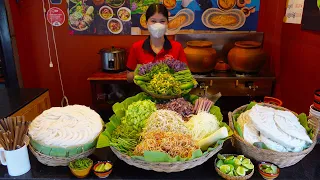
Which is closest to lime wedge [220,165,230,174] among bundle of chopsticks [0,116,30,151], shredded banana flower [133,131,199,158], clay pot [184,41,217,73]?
shredded banana flower [133,131,199,158]

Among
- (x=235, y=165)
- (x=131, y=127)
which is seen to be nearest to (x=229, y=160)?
(x=235, y=165)

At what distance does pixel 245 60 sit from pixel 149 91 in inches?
81.1

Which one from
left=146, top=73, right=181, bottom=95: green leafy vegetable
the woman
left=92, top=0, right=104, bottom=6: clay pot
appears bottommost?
left=146, top=73, right=181, bottom=95: green leafy vegetable

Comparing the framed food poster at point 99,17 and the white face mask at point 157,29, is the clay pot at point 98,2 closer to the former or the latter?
the framed food poster at point 99,17

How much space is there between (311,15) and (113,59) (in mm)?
2411

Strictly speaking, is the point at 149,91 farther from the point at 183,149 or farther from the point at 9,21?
the point at 9,21

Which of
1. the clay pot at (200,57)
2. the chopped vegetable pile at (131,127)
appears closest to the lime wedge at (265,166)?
the chopped vegetable pile at (131,127)

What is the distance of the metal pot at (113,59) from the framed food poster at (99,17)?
477 millimetres

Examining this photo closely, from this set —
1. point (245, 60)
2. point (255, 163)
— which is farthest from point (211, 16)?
point (255, 163)

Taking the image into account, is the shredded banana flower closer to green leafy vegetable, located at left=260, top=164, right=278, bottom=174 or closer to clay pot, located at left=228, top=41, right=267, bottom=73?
green leafy vegetable, located at left=260, top=164, right=278, bottom=174

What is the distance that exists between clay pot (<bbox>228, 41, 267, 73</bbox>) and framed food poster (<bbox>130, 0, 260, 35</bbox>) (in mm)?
666

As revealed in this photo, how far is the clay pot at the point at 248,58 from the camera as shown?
3.30 m

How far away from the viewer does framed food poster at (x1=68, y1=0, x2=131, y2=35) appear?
3.84 m

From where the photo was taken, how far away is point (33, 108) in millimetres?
2592
